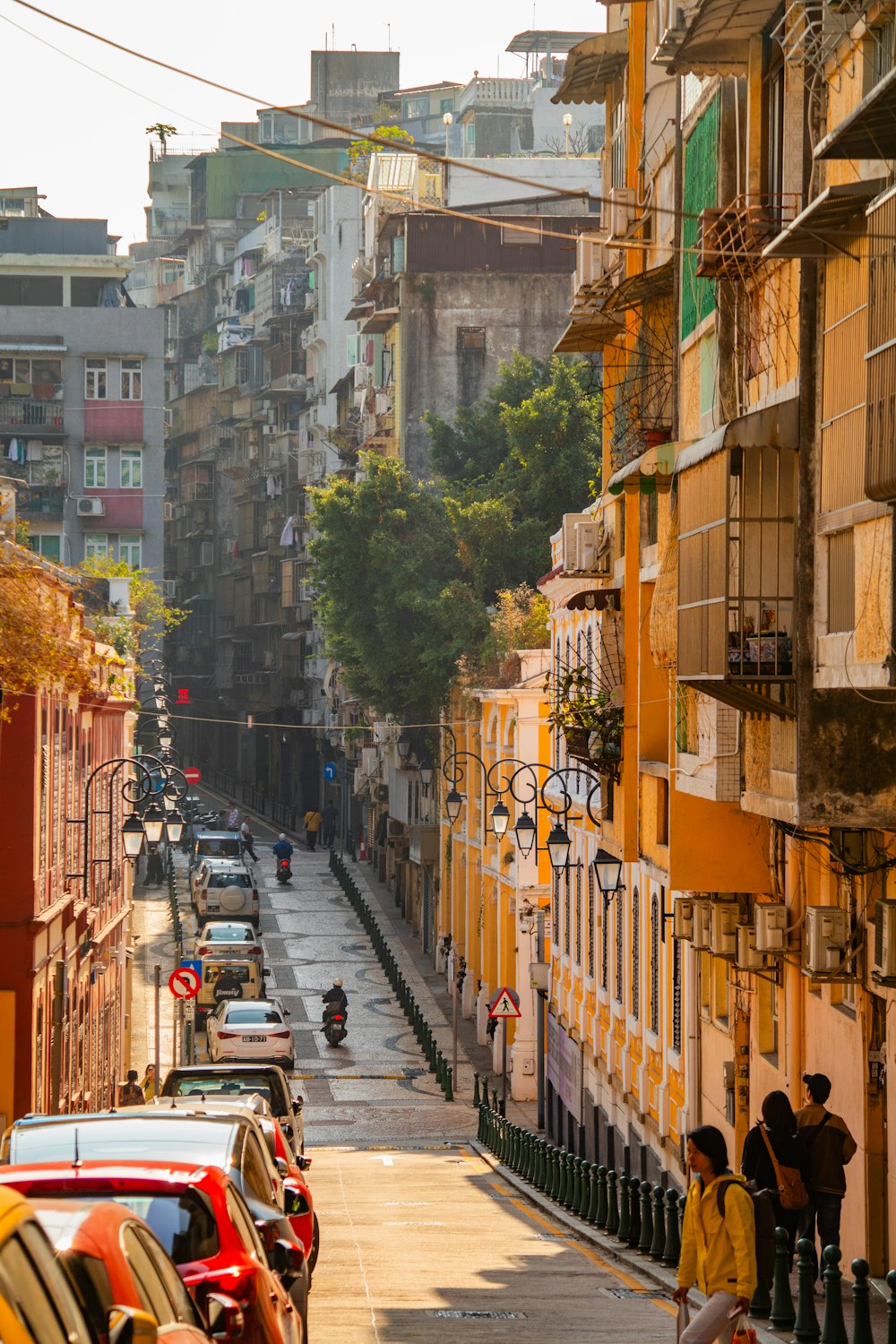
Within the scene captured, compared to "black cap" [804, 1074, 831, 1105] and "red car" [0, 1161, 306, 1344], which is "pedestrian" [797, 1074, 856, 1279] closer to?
"black cap" [804, 1074, 831, 1105]

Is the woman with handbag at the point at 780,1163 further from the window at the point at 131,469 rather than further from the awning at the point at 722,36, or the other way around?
the window at the point at 131,469

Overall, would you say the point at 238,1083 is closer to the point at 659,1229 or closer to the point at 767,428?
the point at 659,1229

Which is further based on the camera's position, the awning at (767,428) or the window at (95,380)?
the window at (95,380)

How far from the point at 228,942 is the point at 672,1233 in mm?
32607

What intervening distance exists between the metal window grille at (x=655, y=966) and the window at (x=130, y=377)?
181ft

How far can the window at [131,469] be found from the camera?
261ft

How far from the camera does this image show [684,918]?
21266 mm

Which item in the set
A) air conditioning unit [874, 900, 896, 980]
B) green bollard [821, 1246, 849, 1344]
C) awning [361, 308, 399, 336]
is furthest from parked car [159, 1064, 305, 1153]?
awning [361, 308, 399, 336]

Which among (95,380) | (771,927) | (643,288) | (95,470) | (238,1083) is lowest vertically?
(238,1083)

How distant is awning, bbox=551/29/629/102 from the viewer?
82.2 feet

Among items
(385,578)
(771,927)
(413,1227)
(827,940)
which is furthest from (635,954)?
(385,578)

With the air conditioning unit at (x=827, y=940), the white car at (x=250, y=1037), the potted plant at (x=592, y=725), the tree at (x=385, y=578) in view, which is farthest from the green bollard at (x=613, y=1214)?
the tree at (x=385, y=578)

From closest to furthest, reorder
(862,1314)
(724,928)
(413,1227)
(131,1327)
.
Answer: (131,1327), (862,1314), (724,928), (413,1227)

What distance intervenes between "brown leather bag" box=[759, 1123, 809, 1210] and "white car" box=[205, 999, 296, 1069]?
2189cm
